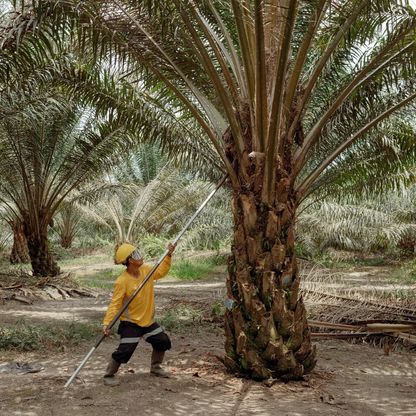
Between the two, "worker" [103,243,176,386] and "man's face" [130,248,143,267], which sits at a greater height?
"man's face" [130,248,143,267]

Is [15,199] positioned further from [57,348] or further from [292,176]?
[292,176]

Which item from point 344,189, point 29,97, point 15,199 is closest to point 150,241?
point 15,199

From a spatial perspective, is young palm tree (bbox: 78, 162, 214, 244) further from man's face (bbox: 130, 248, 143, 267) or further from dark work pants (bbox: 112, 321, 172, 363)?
dark work pants (bbox: 112, 321, 172, 363)

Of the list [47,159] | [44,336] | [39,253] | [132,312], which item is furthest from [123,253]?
[39,253]

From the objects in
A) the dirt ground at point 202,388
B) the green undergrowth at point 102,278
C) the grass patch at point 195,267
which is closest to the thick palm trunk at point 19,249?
the green undergrowth at point 102,278

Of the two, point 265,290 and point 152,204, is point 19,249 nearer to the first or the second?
point 152,204

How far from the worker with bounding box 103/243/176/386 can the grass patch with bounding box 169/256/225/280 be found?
36.2ft

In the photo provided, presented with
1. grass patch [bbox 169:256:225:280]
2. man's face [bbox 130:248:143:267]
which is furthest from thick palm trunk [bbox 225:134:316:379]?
grass patch [bbox 169:256:225:280]

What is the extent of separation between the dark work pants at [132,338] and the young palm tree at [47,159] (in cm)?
665

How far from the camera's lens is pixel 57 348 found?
601 cm

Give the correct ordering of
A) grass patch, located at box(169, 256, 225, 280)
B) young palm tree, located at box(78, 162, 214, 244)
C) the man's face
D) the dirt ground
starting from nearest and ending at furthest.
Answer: the dirt ground < the man's face < grass patch, located at box(169, 256, 225, 280) < young palm tree, located at box(78, 162, 214, 244)

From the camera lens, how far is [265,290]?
191 inches

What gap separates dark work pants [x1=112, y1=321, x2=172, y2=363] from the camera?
462 cm

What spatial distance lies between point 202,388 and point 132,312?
2.96 feet
